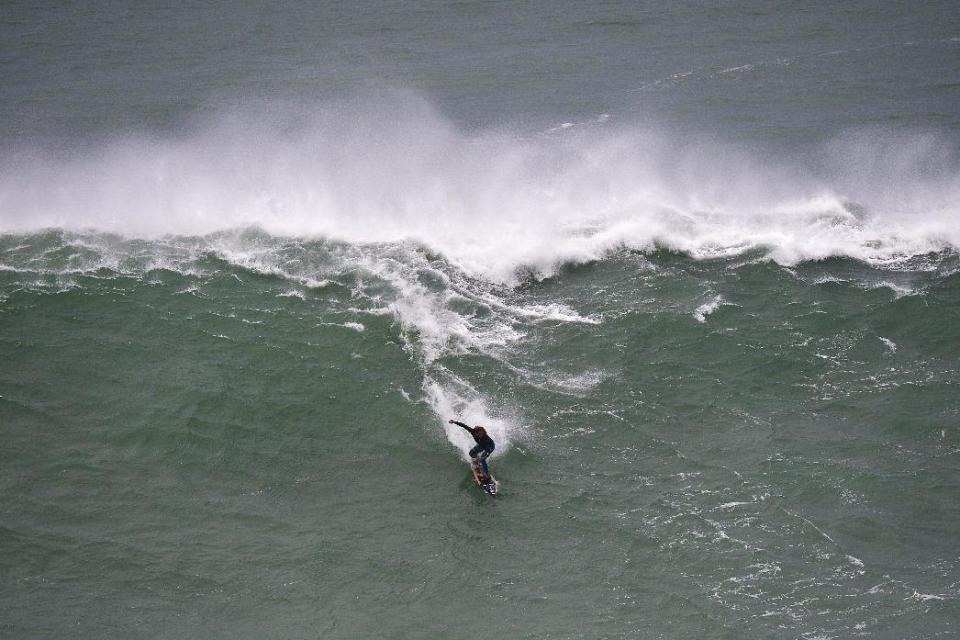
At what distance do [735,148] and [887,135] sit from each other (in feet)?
20.8

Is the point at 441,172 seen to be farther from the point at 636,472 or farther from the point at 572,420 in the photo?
the point at 636,472

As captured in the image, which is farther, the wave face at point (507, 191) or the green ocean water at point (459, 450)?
the wave face at point (507, 191)

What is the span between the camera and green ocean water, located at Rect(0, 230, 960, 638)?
17.1 metres

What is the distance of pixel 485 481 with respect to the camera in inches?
763

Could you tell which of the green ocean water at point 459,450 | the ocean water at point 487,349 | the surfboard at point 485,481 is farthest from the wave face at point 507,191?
the surfboard at point 485,481

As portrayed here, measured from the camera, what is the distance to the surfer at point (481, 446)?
1906 centimetres

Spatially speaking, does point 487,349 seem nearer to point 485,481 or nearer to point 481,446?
point 481,446

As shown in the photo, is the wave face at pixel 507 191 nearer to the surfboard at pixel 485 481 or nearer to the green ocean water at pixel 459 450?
the green ocean water at pixel 459 450

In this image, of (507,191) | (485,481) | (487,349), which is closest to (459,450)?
(485,481)

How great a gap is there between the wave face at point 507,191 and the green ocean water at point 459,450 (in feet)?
3.60

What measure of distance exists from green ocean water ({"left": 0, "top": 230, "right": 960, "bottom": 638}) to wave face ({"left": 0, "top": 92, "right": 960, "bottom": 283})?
3.60ft

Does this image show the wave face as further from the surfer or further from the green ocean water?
the surfer

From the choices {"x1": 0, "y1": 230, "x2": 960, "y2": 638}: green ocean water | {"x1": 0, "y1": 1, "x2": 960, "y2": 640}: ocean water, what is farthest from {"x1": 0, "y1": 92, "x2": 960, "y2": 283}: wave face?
{"x1": 0, "y1": 230, "x2": 960, "y2": 638}: green ocean water

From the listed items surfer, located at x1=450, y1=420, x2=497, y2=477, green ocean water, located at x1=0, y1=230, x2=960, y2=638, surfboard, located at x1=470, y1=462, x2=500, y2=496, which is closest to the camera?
green ocean water, located at x1=0, y1=230, x2=960, y2=638
